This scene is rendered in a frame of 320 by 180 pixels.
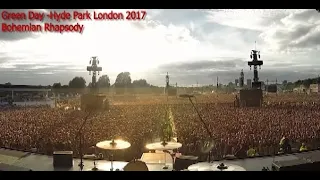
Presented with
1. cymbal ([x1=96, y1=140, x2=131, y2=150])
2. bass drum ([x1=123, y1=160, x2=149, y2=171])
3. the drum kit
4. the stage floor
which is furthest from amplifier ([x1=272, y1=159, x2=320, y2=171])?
cymbal ([x1=96, y1=140, x2=131, y2=150])

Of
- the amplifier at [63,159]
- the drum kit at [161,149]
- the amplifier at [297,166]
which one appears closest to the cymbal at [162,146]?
the drum kit at [161,149]

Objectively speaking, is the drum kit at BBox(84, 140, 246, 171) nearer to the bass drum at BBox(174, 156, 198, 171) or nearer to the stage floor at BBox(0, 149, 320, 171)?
the bass drum at BBox(174, 156, 198, 171)

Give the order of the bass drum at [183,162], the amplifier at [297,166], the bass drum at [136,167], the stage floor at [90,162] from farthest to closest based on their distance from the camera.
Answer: the stage floor at [90,162]
the bass drum at [183,162]
the amplifier at [297,166]
the bass drum at [136,167]

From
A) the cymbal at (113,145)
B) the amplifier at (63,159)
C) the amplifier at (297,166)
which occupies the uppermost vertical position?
the cymbal at (113,145)

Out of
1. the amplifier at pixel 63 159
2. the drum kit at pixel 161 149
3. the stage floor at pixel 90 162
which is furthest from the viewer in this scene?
the amplifier at pixel 63 159

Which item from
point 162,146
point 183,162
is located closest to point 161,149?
point 162,146

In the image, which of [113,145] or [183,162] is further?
[183,162]

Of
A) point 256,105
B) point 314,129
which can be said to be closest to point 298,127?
point 314,129

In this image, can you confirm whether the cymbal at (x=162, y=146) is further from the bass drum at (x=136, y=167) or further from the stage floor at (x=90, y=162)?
the stage floor at (x=90, y=162)

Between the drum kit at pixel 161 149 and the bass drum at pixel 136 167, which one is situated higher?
the drum kit at pixel 161 149

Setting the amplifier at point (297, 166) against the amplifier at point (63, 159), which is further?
the amplifier at point (63, 159)

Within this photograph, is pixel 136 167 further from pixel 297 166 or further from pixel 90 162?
pixel 297 166
